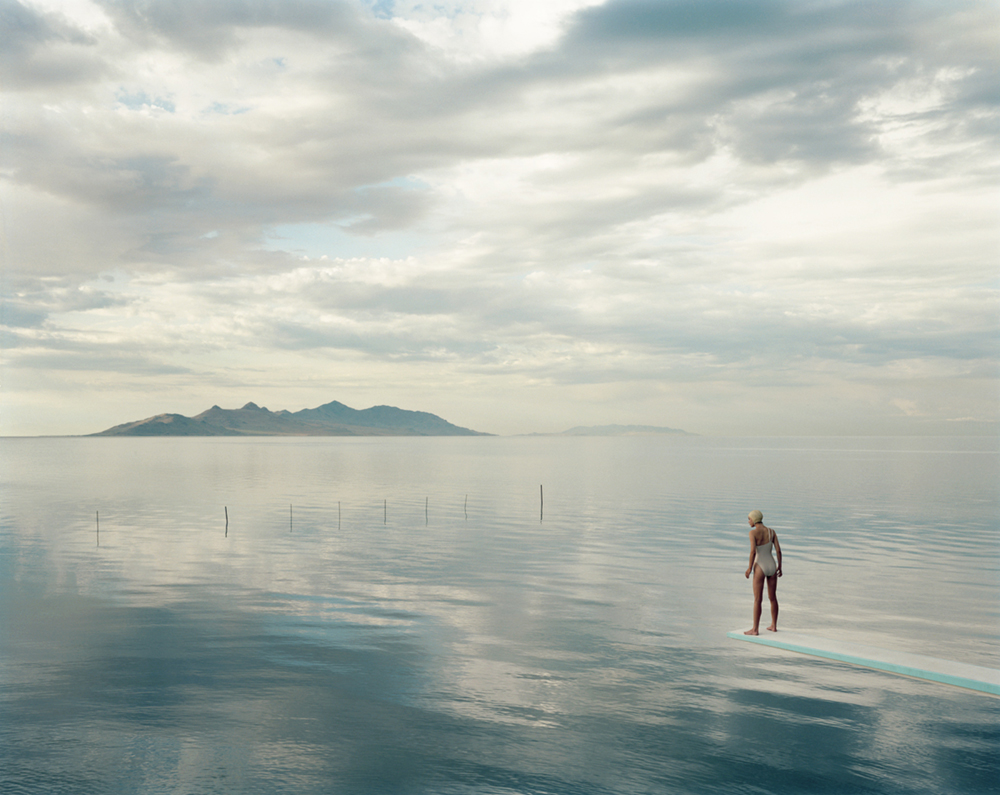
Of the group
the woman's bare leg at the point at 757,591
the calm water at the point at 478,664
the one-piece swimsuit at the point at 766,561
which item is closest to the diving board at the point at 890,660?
the woman's bare leg at the point at 757,591

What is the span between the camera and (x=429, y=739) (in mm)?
17547

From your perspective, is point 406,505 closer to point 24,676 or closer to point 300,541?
point 300,541

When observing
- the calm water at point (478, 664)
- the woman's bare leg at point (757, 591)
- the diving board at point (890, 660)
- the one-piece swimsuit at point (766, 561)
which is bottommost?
the calm water at point (478, 664)

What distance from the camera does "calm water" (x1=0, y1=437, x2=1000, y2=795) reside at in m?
16.1

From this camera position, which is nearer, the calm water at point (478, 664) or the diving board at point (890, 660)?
the calm water at point (478, 664)

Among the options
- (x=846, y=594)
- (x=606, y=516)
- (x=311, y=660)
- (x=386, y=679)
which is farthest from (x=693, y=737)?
(x=606, y=516)

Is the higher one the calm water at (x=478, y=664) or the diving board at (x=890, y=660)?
the diving board at (x=890, y=660)

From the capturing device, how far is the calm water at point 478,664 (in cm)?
1606

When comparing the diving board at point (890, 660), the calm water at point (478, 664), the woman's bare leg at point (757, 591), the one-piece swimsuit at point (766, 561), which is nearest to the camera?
the calm water at point (478, 664)

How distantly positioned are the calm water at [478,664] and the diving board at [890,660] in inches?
26.5

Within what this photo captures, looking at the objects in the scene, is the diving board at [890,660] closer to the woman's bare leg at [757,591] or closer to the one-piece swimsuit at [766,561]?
the woman's bare leg at [757,591]

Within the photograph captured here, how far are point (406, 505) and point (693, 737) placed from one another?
247 feet

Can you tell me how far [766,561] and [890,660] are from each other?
4.62 m

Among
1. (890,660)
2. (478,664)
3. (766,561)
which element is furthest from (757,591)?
(478,664)
